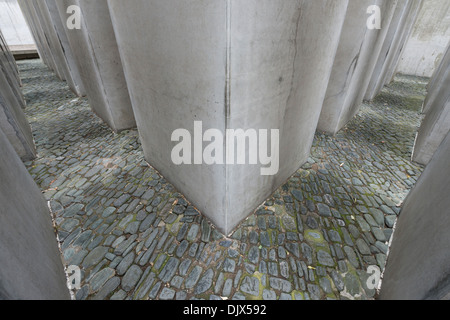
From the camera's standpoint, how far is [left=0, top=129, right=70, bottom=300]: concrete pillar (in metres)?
1.61

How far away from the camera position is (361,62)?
565 centimetres

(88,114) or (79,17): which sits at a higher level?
(79,17)

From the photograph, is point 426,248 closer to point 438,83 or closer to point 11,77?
point 438,83

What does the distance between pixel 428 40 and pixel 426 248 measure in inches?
829

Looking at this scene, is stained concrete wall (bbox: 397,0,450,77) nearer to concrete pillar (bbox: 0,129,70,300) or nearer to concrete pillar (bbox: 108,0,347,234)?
concrete pillar (bbox: 108,0,347,234)

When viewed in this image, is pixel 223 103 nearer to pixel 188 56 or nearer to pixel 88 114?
pixel 188 56

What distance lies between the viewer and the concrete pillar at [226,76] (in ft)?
7.13

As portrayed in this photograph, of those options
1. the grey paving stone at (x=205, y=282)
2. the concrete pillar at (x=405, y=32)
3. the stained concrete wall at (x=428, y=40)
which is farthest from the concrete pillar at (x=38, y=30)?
the stained concrete wall at (x=428, y=40)

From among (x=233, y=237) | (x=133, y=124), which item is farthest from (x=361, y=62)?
(x=133, y=124)

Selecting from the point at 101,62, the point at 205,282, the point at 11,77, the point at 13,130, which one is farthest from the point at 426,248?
the point at 11,77

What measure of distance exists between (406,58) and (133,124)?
70.3 feet

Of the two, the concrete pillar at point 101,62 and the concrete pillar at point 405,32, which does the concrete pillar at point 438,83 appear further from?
the concrete pillar at point 101,62

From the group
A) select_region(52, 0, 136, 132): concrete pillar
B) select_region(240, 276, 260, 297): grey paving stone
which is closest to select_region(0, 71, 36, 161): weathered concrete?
select_region(52, 0, 136, 132): concrete pillar
